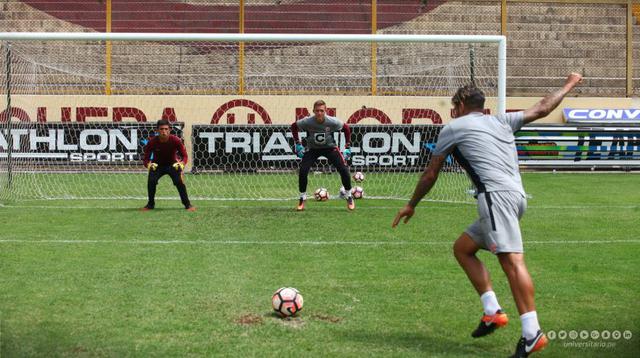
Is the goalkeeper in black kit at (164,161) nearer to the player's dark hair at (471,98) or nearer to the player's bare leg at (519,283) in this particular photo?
the player's dark hair at (471,98)

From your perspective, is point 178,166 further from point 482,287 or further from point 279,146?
point 482,287

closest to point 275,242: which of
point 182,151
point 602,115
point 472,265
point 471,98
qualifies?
point 182,151

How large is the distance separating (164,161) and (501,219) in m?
9.91

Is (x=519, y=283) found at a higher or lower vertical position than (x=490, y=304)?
higher

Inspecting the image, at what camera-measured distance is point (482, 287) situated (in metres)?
6.81

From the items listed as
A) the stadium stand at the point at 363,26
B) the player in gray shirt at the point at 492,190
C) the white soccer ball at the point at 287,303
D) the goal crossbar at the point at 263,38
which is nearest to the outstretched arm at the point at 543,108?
the player in gray shirt at the point at 492,190

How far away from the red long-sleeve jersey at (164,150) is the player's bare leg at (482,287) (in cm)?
921

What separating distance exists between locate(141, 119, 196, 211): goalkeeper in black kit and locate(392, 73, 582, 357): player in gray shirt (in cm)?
887

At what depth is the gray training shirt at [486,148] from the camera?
6578 mm

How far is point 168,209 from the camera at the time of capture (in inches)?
607

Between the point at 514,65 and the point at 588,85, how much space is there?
7.97 ft

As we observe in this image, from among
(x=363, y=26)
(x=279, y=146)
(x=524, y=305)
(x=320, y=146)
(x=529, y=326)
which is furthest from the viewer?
(x=363, y=26)

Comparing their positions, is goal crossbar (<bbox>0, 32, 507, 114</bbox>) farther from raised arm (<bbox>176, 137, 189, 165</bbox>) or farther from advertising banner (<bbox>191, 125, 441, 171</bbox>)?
advertising banner (<bbox>191, 125, 441, 171</bbox>)

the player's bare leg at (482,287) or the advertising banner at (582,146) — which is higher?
the advertising banner at (582,146)
